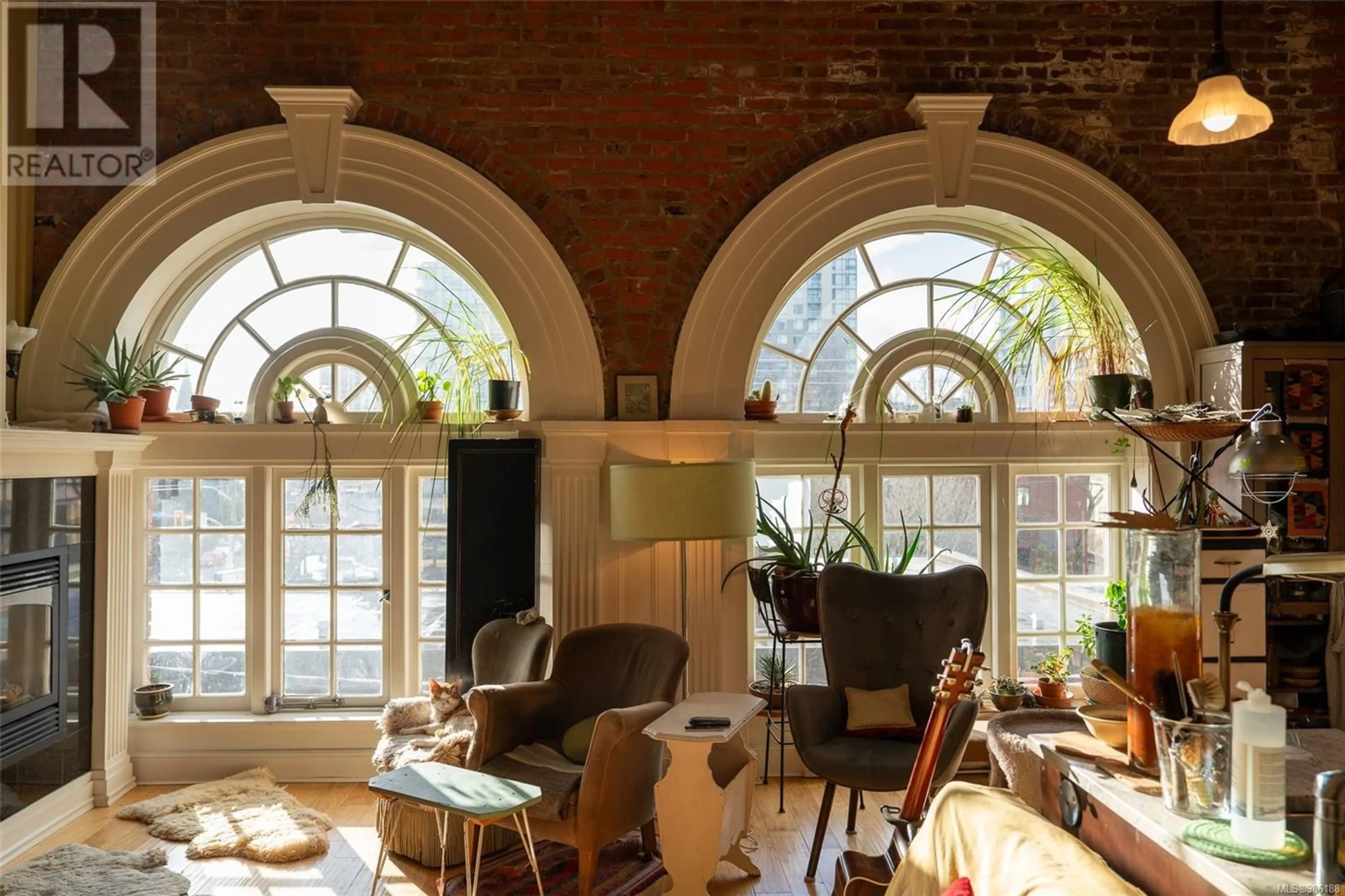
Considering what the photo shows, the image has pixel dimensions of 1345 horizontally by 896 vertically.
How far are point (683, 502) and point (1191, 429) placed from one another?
1.83m

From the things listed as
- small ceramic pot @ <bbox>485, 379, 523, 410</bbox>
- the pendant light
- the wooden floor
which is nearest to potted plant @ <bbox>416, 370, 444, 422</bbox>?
small ceramic pot @ <bbox>485, 379, 523, 410</bbox>

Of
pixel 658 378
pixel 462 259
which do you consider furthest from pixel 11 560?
pixel 658 378

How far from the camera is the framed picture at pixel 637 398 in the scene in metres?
4.58

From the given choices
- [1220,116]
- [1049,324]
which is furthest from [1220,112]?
[1049,324]

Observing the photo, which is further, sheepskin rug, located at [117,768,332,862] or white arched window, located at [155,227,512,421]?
white arched window, located at [155,227,512,421]

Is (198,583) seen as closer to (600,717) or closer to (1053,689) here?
(600,717)

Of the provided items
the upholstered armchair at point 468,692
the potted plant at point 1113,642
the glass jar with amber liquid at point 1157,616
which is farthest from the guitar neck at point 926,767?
the potted plant at point 1113,642

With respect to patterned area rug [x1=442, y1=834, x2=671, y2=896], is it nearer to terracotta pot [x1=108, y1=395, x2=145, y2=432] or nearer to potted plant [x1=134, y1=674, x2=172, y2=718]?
potted plant [x1=134, y1=674, x2=172, y2=718]

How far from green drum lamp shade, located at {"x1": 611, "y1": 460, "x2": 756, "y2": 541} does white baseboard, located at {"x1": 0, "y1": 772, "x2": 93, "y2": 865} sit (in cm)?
274

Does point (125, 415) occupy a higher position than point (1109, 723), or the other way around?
point (125, 415)

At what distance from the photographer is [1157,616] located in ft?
6.01

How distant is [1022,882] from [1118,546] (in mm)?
3942

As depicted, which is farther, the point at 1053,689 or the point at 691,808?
the point at 1053,689

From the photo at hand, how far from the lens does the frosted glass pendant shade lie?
3.24 metres
